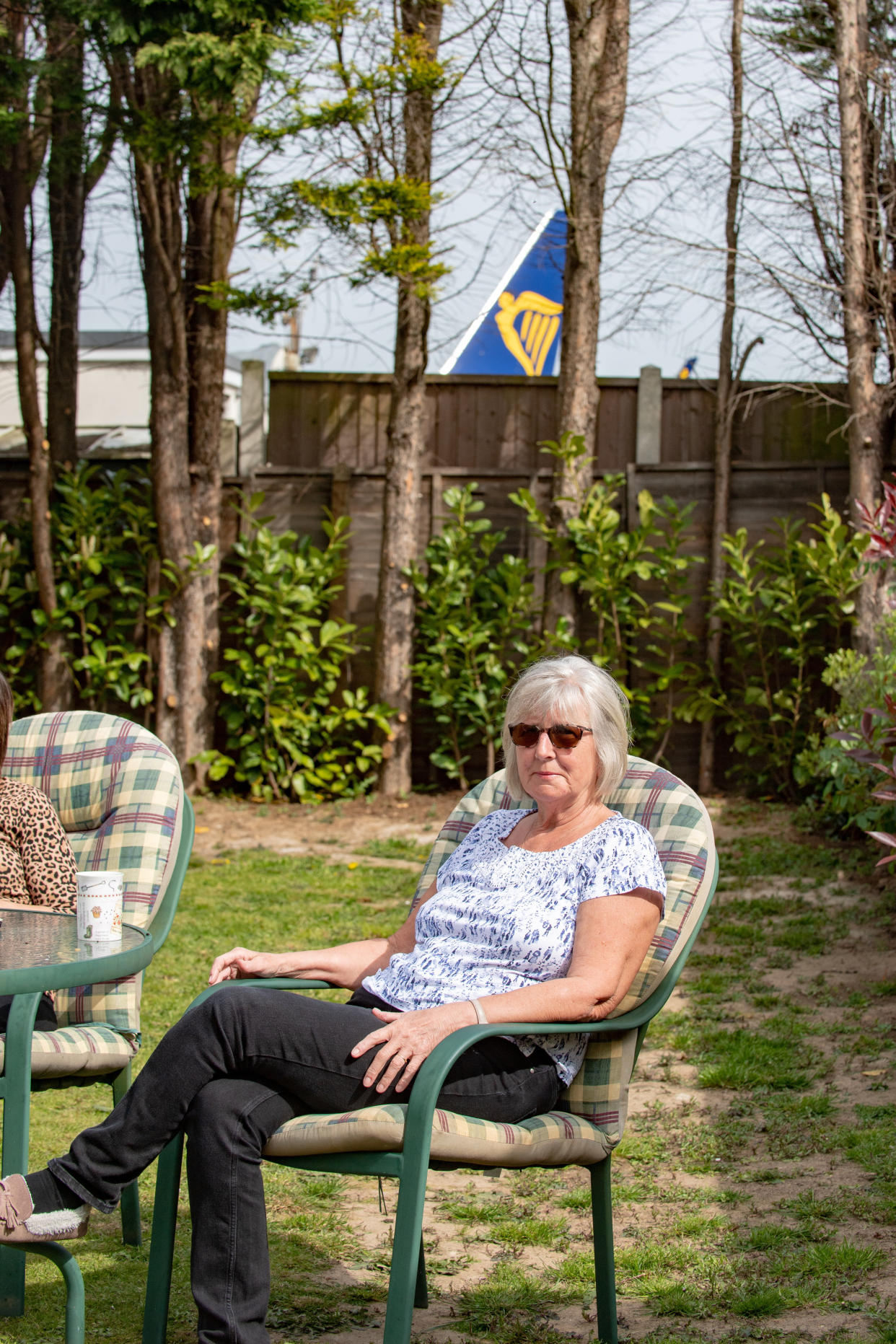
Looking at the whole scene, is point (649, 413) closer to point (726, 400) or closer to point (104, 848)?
point (726, 400)

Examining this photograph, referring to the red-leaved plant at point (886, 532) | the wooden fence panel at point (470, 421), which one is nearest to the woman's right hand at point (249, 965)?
the red-leaved plant at point (886, 532)

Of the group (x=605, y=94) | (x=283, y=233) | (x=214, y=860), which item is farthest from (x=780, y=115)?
(x=214, y=860)

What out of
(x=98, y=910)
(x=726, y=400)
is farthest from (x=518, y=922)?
(x=726, y=400)

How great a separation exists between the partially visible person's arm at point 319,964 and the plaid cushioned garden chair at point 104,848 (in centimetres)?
22

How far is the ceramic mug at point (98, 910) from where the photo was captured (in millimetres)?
2369

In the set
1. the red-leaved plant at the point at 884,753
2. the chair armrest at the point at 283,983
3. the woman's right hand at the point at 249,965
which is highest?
the red-leaved plant at the point at 884,753

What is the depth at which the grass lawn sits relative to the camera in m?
2.42

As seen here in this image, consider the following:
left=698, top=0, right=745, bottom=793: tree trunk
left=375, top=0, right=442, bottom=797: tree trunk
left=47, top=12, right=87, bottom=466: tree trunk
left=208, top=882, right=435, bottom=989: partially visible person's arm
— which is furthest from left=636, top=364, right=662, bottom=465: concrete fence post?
left=208, top=882, right=435, bottom=989: partially visible person's arm

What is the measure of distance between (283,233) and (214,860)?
12.7 ft

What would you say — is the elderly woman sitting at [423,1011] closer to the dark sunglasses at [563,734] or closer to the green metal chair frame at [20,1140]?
the dark sunglasses at [563,734]

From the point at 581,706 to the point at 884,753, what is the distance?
2033 millimetres

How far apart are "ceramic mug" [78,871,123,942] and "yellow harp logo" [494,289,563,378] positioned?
895 cm

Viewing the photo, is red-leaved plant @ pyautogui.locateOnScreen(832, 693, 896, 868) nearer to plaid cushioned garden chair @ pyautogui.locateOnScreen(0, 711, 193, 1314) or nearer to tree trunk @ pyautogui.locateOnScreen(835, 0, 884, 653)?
plaid cushioned garden chair @ pyautogui.locateOnScreen(0, 711, 193, 1314)

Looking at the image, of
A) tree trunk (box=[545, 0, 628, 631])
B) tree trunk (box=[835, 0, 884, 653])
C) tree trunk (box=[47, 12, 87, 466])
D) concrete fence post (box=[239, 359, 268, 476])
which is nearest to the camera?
tree trunk (box=[47, 12, 87, 466])
